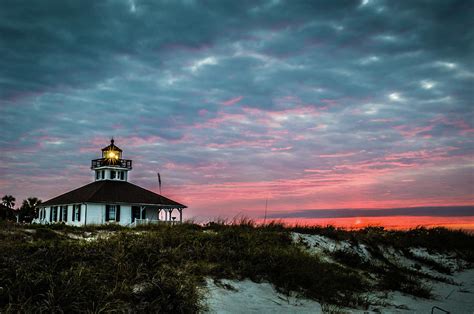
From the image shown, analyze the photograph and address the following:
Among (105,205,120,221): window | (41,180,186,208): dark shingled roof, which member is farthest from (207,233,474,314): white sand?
(41,180,186,208): dark shingled roof

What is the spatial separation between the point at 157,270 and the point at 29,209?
209 ft

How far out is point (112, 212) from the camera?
2013 inches

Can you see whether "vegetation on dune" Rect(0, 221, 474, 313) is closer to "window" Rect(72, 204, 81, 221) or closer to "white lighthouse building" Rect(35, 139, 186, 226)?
"white lighthouse building" Rect(35, 139, 186, 226)

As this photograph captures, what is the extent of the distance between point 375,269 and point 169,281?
8.76 metres

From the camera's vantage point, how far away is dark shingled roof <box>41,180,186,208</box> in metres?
51.1

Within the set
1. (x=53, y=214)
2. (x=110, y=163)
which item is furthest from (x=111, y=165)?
(x=53, y=214)

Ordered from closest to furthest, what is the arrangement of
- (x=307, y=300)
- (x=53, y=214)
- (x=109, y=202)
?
(x=307, y=300)
(x=109, y=202)
(x=53, y=214)

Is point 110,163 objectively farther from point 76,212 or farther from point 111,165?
point 76,212

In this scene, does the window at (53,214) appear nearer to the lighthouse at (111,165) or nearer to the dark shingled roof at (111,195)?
the dark shingled roof at (111,195)

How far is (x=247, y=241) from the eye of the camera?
12711mm

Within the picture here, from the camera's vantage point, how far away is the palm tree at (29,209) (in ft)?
211

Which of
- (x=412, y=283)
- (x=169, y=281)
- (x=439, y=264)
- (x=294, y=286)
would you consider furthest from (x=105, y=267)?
(x=439, y=264)

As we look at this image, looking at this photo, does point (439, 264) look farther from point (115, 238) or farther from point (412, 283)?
point (115, 238)

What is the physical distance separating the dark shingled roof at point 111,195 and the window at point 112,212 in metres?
0.97
